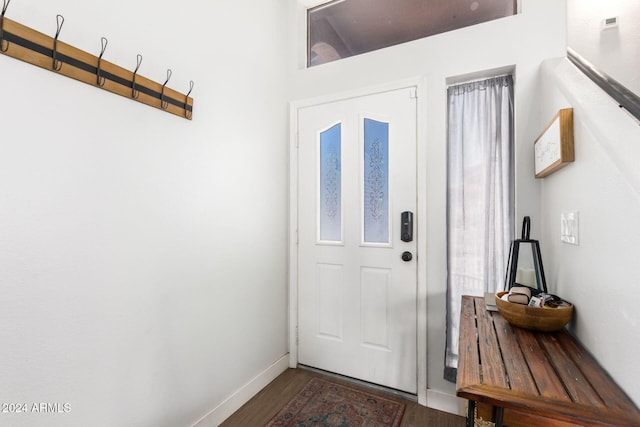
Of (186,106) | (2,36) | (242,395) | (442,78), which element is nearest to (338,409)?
(242,395)

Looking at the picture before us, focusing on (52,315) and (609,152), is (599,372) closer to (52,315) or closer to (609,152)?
(609,152)

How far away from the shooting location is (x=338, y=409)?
6.31ft

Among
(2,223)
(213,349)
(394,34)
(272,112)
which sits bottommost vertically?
(213,349)

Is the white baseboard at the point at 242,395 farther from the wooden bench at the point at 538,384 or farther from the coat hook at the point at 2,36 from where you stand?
the coat hook at the point at 2,36

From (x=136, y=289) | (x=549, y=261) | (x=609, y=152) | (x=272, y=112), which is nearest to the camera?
(x=609, y=152)

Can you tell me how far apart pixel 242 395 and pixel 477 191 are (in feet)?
6.65

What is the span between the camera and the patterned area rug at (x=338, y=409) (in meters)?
1.81

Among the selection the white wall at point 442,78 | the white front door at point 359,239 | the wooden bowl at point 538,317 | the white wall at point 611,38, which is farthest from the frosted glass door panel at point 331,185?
the white wall at point 611,38

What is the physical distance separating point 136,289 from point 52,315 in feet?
1.03

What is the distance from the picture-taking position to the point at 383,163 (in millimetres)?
2170

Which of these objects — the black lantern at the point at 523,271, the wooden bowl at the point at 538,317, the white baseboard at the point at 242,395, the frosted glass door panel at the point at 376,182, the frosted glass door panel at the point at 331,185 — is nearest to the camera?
the wooden bowl at the point at 538,317

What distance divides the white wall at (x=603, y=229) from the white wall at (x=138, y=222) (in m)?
1.74

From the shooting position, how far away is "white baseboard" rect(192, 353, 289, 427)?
5.75ft

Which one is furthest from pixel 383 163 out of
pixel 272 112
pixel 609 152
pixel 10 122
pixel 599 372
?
pixel 10 122
